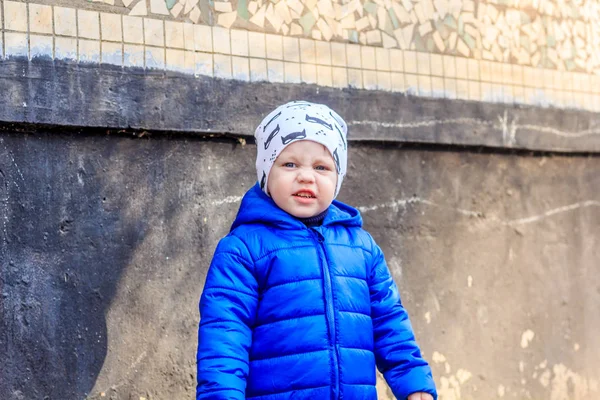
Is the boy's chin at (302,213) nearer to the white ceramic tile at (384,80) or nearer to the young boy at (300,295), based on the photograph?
the young boy at (300,295)

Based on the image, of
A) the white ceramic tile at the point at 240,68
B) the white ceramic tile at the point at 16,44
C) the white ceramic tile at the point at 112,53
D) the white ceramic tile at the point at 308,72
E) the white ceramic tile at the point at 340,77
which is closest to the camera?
the white ceramic tile at the point at 16,44

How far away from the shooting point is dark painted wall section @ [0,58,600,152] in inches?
135

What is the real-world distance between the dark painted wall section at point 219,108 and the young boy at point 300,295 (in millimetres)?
700

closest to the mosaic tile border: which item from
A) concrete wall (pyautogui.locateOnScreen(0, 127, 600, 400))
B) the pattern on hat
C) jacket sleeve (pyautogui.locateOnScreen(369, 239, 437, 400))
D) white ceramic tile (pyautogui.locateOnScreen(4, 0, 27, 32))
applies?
white ceramic tile (pyautogui.locateOnScreen(4, 0, 27, 32))

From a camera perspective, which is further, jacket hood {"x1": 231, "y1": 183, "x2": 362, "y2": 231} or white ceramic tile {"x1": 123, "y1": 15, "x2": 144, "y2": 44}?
white ceramic tile {"x1": 123, "y1": 15, "x2": 144, "y2": 44}

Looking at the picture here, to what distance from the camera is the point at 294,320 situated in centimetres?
286

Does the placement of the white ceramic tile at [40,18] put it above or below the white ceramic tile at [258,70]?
above

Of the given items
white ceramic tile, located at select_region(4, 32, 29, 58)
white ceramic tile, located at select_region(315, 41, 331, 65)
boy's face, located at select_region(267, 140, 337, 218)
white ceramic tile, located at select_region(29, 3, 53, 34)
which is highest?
white ceramic tile, located at select_region(315, 41, 331, 65)

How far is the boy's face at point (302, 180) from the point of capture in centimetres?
301

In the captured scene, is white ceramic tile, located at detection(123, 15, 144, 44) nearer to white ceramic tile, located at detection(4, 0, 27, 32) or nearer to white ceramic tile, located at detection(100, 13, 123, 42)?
white ceramic tile, located at detection(100, 13, 123, 42)

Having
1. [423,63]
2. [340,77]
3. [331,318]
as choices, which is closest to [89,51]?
[340,77]

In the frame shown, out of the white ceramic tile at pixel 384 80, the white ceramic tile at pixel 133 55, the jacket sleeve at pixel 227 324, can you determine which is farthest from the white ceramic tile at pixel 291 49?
the jacket sleeve at pixel 227 324

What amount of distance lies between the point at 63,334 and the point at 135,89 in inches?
39.1

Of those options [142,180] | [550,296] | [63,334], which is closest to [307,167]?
[142,180]
